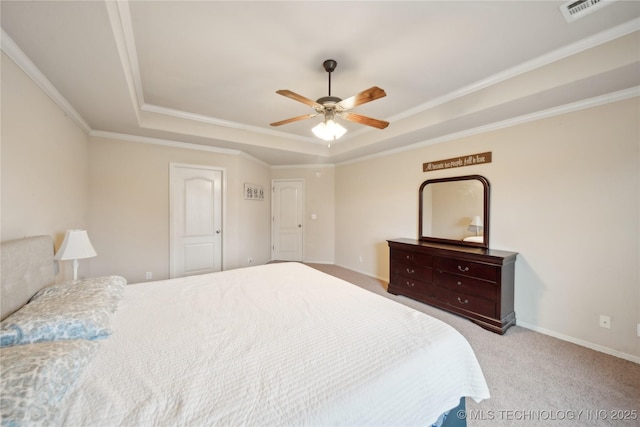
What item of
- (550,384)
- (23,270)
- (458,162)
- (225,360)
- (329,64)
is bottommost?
(550,384)

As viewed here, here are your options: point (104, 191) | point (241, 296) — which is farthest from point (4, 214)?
point (104, 191)

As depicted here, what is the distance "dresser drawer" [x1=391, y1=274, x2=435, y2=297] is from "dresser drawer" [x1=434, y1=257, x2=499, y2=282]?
1.08 feet

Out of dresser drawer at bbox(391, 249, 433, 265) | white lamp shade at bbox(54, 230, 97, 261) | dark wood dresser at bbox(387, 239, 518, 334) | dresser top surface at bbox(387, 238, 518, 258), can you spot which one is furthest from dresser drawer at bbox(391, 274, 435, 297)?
white lamp shade at bbox(54, 230, 97, 261)

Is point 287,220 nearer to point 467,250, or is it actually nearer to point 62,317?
point 467,250

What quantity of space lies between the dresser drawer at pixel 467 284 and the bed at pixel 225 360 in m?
1.65

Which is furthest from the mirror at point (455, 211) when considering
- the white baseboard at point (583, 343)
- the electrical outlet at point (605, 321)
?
the electrical outlet at point (605, 321)

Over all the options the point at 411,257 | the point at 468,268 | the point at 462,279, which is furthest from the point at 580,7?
the point at 411,257

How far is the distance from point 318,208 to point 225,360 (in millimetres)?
4379

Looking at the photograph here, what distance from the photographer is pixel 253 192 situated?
4770mm

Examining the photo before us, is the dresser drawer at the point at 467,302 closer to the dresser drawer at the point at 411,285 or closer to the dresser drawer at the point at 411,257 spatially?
the dresser drawer at the point at 411,285

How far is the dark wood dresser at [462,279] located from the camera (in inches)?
100

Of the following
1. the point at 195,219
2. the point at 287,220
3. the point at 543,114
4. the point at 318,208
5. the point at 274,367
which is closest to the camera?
the point at 274,367

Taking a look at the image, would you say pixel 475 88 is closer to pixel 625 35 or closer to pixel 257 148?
pixel 625 35

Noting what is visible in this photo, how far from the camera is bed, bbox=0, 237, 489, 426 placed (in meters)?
0.80
